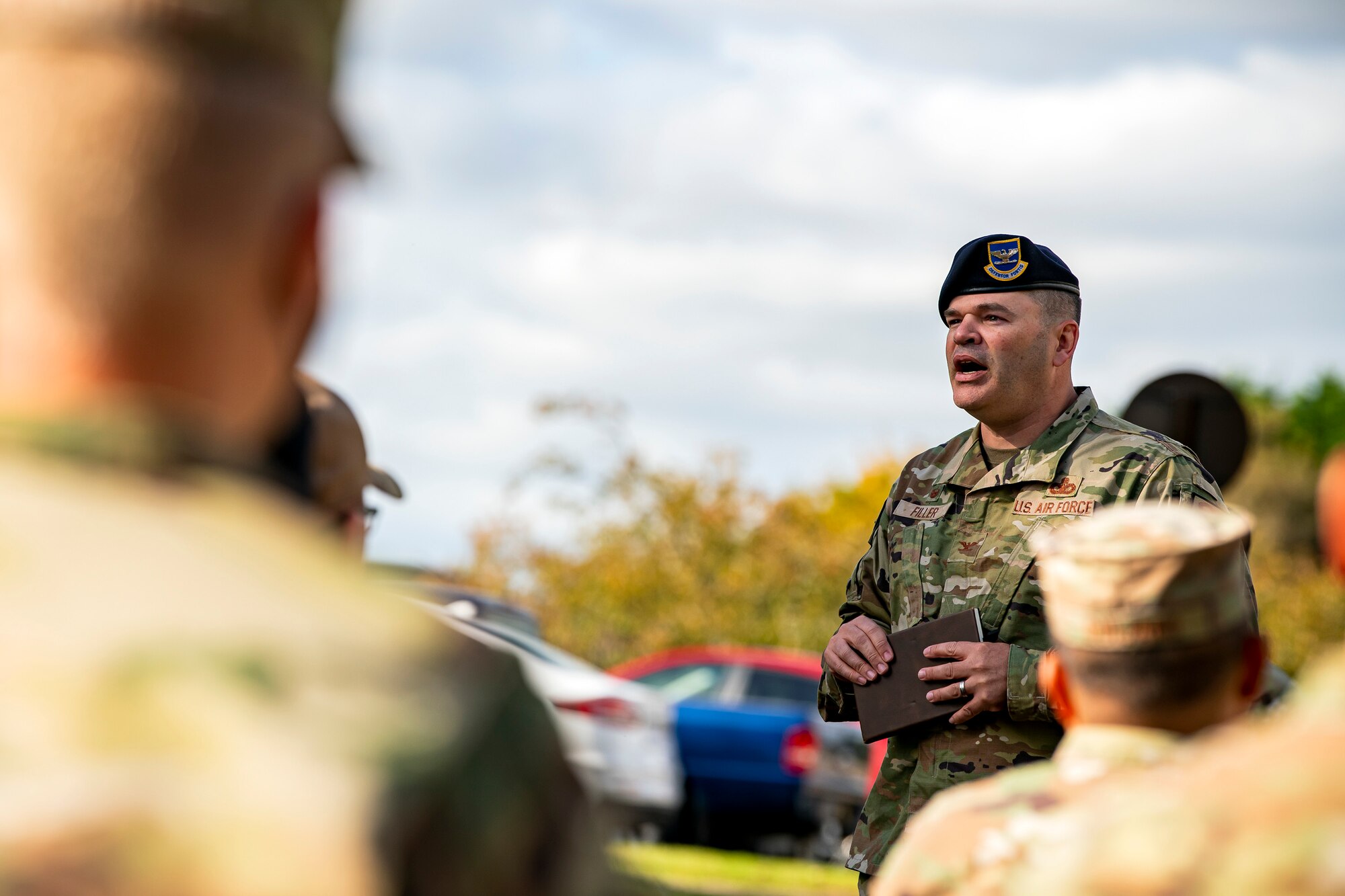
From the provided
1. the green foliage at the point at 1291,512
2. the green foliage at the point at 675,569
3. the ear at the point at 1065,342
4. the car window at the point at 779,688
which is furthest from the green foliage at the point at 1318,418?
the ear at the point at 1065,342

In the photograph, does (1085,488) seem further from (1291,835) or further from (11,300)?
(11,300)

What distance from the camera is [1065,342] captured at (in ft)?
15.2

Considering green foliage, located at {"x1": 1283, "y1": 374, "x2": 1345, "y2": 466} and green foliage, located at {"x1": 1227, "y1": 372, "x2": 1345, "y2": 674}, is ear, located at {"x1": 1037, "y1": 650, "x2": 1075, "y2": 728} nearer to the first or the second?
green foliage, located at {"x1": 1227, "y1": 372, "x2": 1345, "y2": 674}

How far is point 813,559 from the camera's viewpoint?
81.9 ft

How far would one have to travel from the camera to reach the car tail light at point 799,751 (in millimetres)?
13617

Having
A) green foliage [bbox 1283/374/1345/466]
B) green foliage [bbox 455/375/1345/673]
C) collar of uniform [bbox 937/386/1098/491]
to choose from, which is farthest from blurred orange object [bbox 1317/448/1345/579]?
green foliage [bbox 1283/374/1345/466]

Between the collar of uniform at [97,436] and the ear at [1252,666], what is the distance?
1.67m

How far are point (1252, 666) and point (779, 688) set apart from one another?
41.7ft

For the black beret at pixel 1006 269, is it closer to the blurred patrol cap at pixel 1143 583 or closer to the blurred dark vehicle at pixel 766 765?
the blurred patrol cap at pixel 1143 583

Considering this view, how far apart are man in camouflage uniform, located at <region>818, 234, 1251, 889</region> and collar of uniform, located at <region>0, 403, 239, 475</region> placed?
3182 mm

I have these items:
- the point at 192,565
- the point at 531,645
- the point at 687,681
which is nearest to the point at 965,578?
the point at 192,565

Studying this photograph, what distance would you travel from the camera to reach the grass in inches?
415

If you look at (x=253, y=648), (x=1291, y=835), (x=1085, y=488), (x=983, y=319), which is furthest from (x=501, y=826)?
(x=983, y=319)

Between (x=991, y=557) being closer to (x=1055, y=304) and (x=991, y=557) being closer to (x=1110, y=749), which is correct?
(x=1055, y=304)
